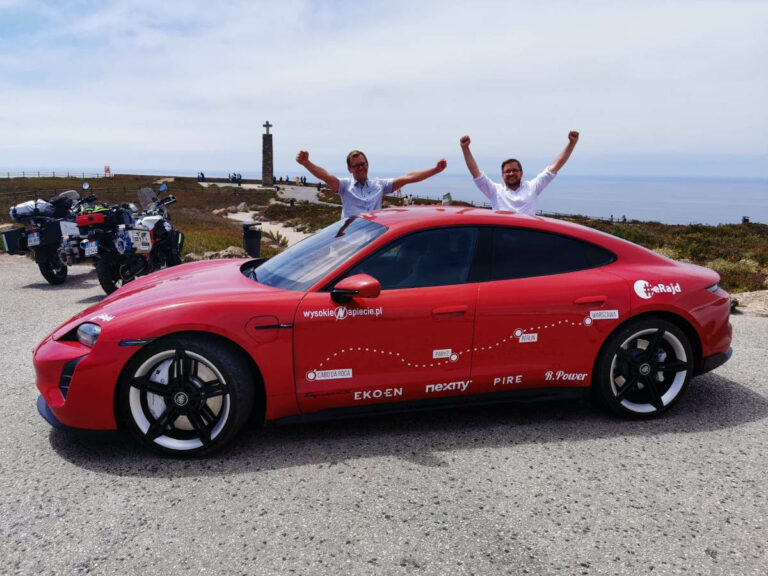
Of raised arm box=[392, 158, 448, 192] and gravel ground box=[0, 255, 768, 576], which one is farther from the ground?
raised arm box=[392, 158, 448, 192]

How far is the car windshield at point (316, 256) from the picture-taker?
3.61 meters

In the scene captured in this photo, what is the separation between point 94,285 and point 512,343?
27.2ft

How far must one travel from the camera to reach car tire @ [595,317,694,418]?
3842mm

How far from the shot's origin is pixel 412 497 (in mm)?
2984

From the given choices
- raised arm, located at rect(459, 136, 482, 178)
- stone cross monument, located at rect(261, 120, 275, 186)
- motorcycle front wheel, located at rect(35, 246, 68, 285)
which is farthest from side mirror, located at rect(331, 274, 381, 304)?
stone cross monument, located at rect(261, 120, 275, 186)

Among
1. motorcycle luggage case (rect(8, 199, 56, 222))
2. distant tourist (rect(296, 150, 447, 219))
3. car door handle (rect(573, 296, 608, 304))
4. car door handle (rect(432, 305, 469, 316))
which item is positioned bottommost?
car door handle (rect(432, 305, 469, 316))

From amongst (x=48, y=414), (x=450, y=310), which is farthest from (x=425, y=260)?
(x=48, y=414)

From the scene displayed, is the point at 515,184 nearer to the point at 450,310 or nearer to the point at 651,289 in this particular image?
the point at 651,289

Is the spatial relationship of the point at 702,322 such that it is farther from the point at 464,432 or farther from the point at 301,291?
the point at 301,291

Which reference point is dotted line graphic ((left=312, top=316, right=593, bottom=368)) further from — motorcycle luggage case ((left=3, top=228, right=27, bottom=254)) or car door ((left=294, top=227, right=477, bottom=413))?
motorcycle luggage case ((left=3, top=228, right=27, bottom=254))

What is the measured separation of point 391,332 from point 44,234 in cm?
815

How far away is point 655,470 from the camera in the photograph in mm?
3311

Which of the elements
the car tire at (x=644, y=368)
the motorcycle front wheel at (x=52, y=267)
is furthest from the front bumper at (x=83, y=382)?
the motorcycle front wheel at (x=52, y=267)

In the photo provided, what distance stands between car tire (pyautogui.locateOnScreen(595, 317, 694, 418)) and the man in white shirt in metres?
2.10
